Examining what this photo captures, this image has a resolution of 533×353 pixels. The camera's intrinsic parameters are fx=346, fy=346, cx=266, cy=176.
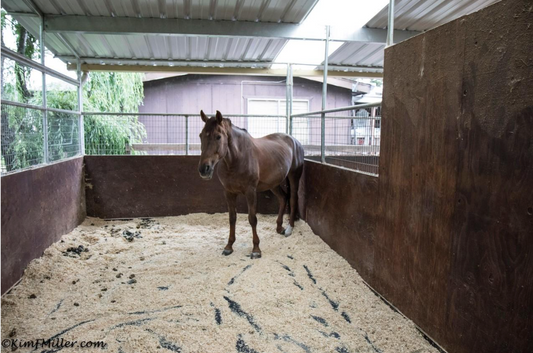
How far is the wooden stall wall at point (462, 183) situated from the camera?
1355 millimetres

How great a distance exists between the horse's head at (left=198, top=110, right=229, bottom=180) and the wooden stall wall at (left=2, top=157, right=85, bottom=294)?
1401 millimetres

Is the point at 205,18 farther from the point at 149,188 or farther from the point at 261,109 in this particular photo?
the point at 261,109

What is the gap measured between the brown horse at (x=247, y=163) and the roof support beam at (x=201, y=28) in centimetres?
113

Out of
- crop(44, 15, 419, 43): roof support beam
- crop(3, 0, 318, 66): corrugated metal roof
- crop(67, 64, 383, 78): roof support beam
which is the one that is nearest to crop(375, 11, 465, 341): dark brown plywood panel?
crop(3, 0, 318, 66): corrugated metal roof

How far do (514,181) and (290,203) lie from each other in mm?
3178

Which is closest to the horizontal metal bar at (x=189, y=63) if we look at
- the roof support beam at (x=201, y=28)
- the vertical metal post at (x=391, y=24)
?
the roof support beam at (x=201, y=28)

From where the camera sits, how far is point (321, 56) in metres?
5.57

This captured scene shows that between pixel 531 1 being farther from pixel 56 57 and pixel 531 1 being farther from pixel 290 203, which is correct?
pixel 56 57

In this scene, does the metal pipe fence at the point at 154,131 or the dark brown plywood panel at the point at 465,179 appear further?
the metal pipe fence at the point at 154,131

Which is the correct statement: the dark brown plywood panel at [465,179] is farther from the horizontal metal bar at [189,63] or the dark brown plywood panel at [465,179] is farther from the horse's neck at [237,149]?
the horizontal metal bar at [189,63]

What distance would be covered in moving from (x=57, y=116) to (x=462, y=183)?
4016 millimetres

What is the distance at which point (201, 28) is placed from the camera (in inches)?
148

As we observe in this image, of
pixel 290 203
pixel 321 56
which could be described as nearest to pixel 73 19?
pixel 290 203

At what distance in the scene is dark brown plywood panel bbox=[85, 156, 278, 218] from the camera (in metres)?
4.66
